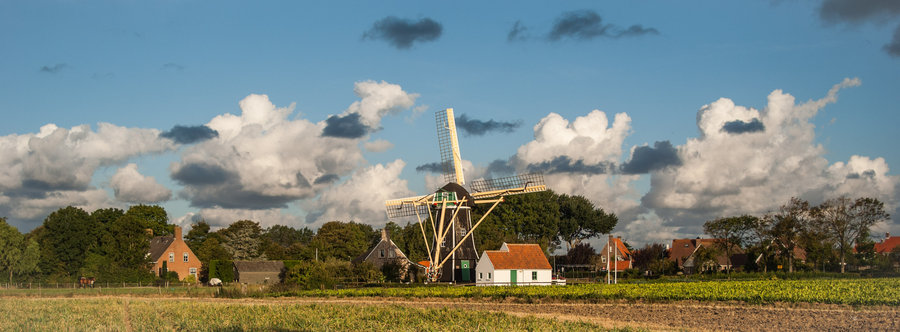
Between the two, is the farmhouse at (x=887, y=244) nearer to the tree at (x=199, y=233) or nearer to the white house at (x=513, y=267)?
the white house at (x=513, y=267)

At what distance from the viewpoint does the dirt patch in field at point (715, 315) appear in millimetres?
30422

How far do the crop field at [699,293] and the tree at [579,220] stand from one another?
193 feet

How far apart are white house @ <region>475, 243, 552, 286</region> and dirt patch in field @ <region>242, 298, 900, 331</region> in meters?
17.1

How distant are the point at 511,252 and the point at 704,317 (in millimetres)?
31677

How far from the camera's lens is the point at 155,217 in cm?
9831

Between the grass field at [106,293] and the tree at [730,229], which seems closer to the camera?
the grass field at [106,293]

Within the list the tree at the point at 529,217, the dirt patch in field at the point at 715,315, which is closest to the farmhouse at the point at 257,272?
the tree at the point at 529,217

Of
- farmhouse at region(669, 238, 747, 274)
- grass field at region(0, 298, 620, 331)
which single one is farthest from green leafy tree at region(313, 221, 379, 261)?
grass field at region(0, 298, 620, 331)

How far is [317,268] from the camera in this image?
2378 inches

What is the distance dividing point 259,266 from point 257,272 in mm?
824

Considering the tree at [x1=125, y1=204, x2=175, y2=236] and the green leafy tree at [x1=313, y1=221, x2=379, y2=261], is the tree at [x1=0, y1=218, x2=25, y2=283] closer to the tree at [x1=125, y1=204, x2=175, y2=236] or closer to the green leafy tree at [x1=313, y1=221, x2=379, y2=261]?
the tree at [x1=125, y1=204, x2=175, y2=236]

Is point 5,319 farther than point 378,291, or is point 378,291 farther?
point 378,291

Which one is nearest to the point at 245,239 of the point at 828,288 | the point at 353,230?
the point at 353,230

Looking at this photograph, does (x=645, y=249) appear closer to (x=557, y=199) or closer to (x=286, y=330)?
(x=557, y=199)
